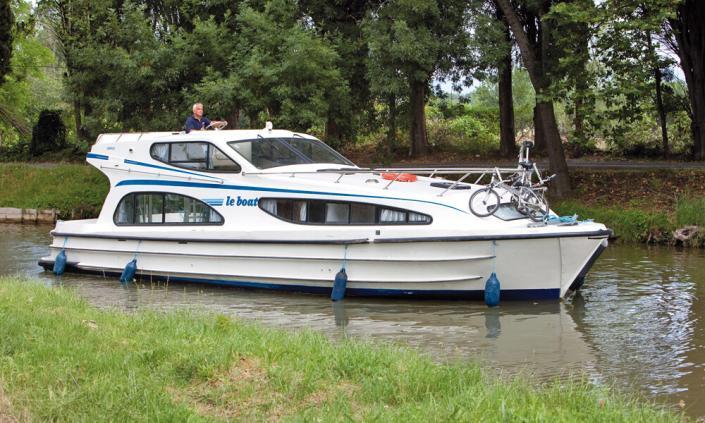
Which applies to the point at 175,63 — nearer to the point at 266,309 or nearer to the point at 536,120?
the point at 536,120

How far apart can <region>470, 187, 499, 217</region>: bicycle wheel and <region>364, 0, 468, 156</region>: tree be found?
12.4m

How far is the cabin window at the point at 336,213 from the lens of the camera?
550 inches

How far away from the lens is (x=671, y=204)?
22.1 metres

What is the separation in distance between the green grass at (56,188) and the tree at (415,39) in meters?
10.9

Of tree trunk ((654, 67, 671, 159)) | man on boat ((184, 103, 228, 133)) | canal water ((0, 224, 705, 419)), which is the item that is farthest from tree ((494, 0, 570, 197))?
man on boat ((184, 103, 228, 133))

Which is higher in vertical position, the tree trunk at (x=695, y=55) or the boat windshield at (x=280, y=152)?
the tree trunk at (x=695, y=55)

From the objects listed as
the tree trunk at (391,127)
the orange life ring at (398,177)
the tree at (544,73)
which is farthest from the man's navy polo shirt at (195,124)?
the tree trunk at (391,127)

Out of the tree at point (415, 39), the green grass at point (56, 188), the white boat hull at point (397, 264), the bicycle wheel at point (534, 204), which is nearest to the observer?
the white boat hull at point (397, 264)

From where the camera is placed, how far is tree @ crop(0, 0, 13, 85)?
109 feet

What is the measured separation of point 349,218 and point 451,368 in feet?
22.3

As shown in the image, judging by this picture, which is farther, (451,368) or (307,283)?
(307,283)

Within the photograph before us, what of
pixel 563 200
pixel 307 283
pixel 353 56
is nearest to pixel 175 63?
pixel 353 56

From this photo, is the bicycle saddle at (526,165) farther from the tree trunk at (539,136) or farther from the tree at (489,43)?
the tree trunk at (539,136)

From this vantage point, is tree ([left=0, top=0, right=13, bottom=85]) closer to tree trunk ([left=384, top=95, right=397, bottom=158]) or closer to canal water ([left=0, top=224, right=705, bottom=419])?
tree trunk ([left=384, top=95, right=397, bottom=158])
